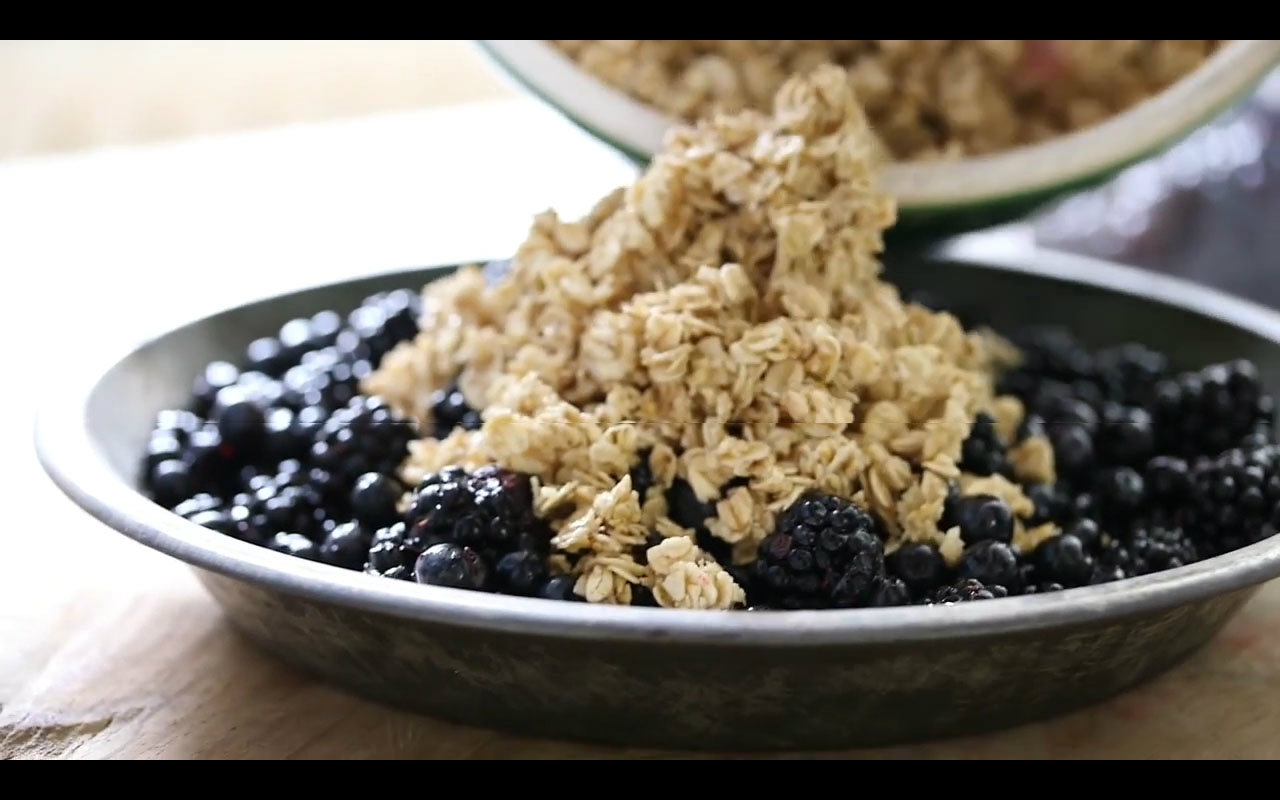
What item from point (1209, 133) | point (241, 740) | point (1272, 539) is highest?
point (1209, 133)

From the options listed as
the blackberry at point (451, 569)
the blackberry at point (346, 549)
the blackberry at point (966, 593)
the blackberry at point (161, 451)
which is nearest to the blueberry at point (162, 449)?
the blackberry at point (161, 451)

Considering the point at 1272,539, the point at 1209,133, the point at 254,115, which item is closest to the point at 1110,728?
the point at 1272,539

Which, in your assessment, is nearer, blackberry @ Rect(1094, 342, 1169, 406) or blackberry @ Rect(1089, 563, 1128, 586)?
blackberry @ Rect(1089, 563, 1128, 586)

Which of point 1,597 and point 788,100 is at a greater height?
point 788,100

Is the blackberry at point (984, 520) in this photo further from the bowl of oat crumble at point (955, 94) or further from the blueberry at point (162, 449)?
the blueberry at point (162, 449)

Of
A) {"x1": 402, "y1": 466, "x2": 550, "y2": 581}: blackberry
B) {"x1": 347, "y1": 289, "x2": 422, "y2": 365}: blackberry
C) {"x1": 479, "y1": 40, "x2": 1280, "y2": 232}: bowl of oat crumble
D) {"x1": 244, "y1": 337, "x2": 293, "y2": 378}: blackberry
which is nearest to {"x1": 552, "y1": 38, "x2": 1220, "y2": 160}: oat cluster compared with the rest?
{"x1": 479, "y1": 40, "x2": 1280, "y2": 232}: bowl of oat crumble

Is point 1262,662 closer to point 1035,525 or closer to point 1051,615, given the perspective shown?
point 1035,525

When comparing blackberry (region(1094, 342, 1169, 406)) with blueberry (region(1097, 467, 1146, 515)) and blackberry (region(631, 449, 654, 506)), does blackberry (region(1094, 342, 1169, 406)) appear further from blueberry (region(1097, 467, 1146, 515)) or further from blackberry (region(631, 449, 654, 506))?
blackberry (region(631, 449, 654, 506))
